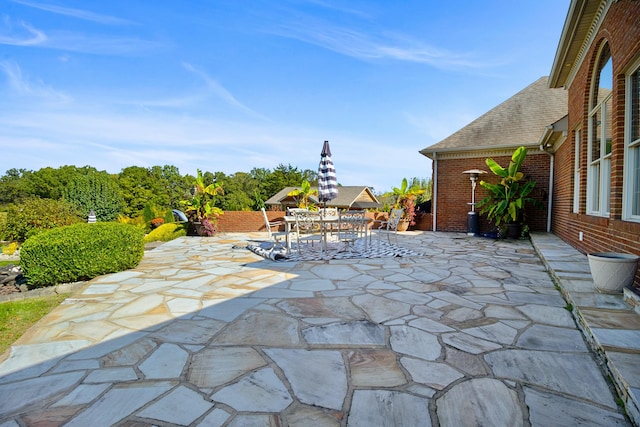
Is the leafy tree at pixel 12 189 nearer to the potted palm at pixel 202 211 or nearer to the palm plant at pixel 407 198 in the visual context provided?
the potted palm at pixel 202 211

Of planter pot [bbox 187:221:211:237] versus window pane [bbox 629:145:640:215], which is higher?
window pane [bbox 629:145:640:215]

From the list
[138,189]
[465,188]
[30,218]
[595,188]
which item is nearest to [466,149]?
[465,188]

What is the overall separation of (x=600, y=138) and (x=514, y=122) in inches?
281

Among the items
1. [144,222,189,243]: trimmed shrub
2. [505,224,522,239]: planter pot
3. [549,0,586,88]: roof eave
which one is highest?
[549,0,586,88]: roof eave

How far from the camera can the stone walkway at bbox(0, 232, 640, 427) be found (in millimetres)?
1671

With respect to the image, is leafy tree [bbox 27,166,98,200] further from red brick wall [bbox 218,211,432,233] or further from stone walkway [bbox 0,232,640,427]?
stone walkway [bbox 0,232,640,427]

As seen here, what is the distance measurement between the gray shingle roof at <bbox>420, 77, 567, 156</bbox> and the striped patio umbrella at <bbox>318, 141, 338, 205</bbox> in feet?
14.4

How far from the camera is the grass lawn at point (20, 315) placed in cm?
281

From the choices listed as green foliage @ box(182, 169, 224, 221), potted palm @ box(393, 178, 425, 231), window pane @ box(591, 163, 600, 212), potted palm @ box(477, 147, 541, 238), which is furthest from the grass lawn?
potted palm @ box(393, 178, 425, 231)

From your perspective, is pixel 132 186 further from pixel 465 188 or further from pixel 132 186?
pixel 465 188

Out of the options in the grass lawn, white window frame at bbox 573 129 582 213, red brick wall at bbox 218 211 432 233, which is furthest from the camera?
red brick wall at bbox 218 211 432 233

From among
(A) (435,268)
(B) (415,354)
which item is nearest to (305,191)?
(A) (435,268)

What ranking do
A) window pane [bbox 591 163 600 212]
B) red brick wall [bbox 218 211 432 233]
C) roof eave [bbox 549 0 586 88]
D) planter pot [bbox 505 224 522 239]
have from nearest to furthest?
roof eave [bbox 549 0 586 88]
window pane [bbox 591 163 600 212]
planter pot [bbox 505 224 522 239]
red brick wall [bbox 218 211 432 233]

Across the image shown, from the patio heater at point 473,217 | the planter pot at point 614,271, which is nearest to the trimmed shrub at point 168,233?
the patio heater at point 473,217
